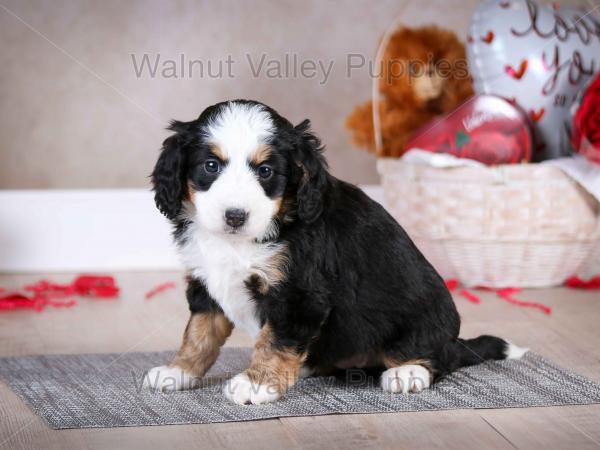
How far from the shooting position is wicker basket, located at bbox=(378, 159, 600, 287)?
3.51m

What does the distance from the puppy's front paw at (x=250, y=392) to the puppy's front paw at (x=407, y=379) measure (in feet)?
0.95

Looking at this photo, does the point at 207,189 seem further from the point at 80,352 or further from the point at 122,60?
the point at 122,60

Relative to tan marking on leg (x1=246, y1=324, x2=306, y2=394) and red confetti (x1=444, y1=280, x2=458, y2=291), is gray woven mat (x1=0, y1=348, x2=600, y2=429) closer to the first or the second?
tan marking on leg (x1=246, y1=324, x2=306, y2=394)

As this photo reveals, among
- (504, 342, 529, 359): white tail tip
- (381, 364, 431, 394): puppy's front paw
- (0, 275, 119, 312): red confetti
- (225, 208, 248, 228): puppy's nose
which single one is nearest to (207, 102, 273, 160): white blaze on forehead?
(225, 208, 248, 228): puppy's nose

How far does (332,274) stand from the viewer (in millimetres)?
2133

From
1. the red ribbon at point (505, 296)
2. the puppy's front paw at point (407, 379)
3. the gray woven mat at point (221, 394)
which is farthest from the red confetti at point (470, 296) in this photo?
the puppy's front paw at point (407, 379)

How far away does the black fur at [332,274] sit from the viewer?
207 centimetres

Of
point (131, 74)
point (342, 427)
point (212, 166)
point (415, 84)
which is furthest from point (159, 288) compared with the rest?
point (342, 427)

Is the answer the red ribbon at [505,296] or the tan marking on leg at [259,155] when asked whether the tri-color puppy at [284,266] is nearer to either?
the tan marking on leg at [259,155]

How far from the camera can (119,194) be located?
4.07m

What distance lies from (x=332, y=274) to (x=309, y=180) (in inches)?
9.3

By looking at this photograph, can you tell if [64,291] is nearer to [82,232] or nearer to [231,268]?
[82,232]

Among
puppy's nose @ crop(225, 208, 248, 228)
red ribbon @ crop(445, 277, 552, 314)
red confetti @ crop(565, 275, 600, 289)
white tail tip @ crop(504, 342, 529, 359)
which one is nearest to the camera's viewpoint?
puppy's nose @ crop(225, 208, 248, 228)

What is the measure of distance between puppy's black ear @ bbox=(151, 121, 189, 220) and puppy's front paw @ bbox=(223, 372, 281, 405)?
43 cm
